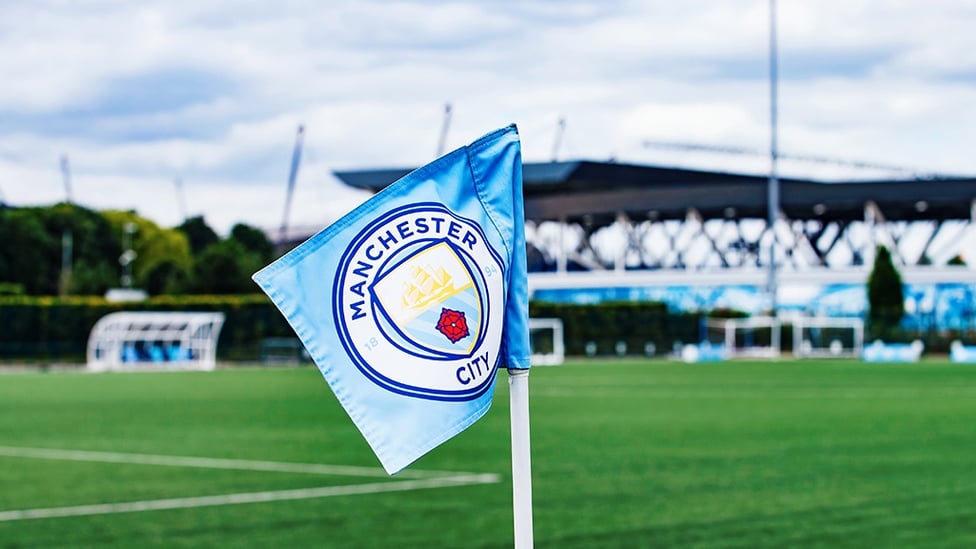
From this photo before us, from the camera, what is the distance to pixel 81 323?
4984cm

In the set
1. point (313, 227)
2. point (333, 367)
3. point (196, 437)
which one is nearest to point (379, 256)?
point (333, 367)

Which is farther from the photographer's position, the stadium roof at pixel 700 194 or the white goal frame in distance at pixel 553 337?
the stadium roof at pixel 700 194

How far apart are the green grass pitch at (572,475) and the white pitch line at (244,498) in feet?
0.64

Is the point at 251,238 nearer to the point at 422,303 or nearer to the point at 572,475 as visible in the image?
the point at 572,475

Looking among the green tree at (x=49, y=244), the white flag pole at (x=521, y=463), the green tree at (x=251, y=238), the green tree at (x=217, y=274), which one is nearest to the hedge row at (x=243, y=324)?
the green tree at (x=217, y=274)

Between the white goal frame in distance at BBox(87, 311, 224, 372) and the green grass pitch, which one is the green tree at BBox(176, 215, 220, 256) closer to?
the white goal frame in distance at BBox(87, 311, 224, 372)

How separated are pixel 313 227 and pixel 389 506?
8794cm

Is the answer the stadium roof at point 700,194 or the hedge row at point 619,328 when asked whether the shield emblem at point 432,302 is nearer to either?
the hedge row at point 619,328

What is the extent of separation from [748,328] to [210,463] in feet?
148

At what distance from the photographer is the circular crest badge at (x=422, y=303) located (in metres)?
2.84

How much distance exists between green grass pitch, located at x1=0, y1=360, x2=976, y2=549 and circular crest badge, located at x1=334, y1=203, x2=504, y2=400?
5.03 meters

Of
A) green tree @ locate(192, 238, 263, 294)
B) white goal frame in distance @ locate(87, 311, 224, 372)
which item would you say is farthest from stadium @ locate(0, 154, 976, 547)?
green tree @ locate(192, 238, 263, 294)

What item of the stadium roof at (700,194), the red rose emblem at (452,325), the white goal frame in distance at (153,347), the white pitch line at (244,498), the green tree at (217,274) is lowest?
the white goal frame in distance at (153,347)

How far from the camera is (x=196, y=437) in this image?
1578 cm
